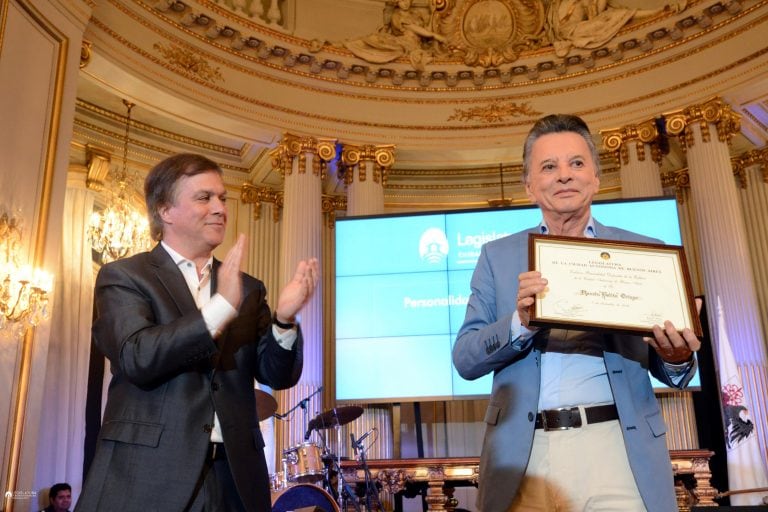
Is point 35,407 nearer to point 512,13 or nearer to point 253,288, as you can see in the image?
point 253,288

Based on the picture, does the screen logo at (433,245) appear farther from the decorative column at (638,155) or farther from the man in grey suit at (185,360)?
the man in grey suit at (185,360)

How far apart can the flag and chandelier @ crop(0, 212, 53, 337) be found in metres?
6.17

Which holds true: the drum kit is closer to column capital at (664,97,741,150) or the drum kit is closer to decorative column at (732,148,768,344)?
column capital at (664,97,741,150)

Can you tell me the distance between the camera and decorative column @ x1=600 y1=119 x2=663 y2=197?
29.9ft

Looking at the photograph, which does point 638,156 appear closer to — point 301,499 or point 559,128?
point 301,499

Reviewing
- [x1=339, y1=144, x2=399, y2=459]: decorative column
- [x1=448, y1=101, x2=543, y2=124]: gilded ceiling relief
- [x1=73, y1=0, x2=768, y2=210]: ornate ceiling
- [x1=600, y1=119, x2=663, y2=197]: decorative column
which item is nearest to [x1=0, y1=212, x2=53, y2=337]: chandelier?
[x1=73, y1=0, x2=768, y2=210]: ornate ceiling

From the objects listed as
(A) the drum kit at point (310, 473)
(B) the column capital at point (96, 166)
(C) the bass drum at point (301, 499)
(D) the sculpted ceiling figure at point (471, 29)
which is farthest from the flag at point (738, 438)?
(B) the column capital at point (96, 166)

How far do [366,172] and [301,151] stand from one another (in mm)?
857

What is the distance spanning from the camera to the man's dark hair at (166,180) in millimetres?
2080

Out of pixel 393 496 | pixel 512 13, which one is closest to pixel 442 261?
pixel 393 496

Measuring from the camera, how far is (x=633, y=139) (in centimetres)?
926

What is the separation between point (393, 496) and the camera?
834 centimetres

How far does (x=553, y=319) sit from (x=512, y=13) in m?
9.11

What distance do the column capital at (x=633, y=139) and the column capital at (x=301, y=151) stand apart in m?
3.41
